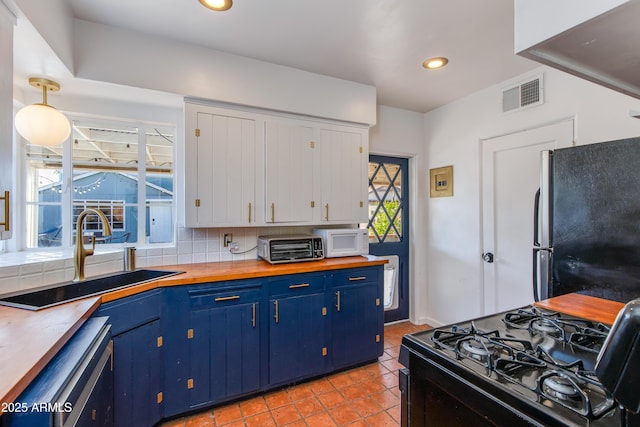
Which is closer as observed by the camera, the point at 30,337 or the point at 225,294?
Answer: the point at 30,337

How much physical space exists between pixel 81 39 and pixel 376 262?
2641mm

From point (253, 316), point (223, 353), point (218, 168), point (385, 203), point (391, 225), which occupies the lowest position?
point (223, 353)

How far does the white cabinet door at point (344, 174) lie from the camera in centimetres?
281

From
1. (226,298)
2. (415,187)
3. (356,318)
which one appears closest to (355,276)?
(356,318)

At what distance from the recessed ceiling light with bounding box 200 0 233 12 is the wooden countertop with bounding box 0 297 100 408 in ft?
5.79

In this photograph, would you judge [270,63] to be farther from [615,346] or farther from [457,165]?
[615,346]

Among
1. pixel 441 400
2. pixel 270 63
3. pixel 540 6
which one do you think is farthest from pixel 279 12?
pixel 441 400

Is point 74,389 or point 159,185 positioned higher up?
point 159,185

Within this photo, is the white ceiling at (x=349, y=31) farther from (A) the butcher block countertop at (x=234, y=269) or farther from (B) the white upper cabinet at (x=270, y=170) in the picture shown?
(A) the butcher block countertop at (x=234, y=269)

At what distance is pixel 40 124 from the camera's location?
74.5 inches

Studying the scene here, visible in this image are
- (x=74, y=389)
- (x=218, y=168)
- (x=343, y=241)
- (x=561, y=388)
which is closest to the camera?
(x=561, y=388)

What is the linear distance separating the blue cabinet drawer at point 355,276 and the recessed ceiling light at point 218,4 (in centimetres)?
197

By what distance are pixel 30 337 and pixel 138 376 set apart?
0.87m

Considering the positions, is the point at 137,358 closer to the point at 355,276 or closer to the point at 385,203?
the point at 355,276
